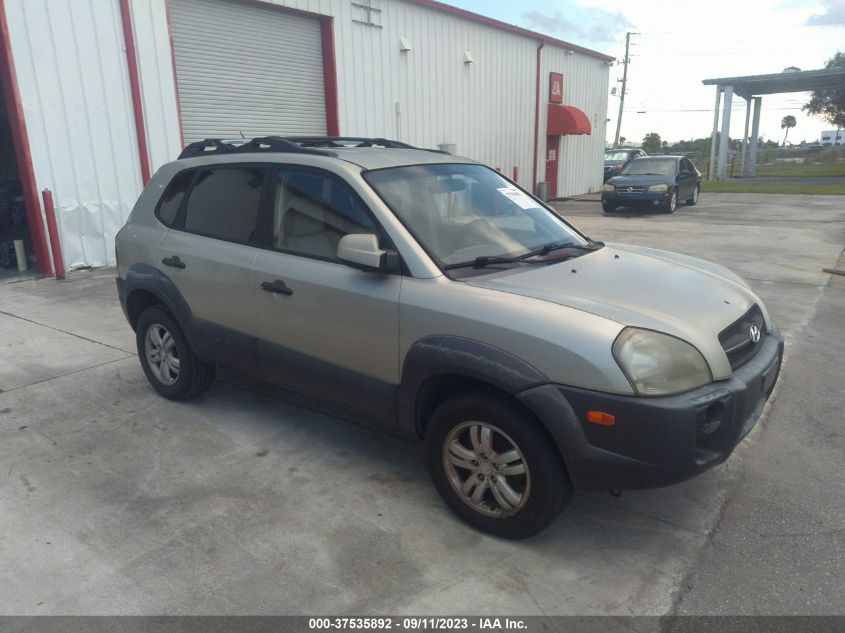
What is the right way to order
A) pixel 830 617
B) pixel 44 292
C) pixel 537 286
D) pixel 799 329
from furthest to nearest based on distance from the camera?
pixel 44 292
pixel 799 329
pixel 537 286
pixel 830 617

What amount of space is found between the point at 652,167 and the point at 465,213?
16135mm

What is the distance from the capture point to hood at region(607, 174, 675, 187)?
56.4 ft

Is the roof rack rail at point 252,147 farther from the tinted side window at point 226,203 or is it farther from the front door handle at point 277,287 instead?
the front door handle at point 277,287

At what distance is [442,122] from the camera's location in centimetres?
1670

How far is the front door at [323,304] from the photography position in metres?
3.35

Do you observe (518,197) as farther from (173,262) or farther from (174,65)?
(174,65)

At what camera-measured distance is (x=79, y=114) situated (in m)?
9.53

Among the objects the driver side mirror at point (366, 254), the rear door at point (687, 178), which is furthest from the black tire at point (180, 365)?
the rear door at point (687, 178)

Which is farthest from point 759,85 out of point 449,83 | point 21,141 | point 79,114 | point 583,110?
point 21,141

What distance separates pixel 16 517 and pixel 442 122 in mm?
14837

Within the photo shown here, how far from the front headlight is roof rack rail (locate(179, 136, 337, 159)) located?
200 centimetres

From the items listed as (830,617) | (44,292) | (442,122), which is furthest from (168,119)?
(830,617)

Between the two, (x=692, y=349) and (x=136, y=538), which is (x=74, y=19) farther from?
(x=692, y=349)

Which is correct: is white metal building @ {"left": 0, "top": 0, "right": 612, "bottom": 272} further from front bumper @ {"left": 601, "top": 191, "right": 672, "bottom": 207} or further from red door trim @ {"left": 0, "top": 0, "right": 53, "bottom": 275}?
front bumper @ {"left": 601, "top": 191, "right": 672, "bottom": 207}
